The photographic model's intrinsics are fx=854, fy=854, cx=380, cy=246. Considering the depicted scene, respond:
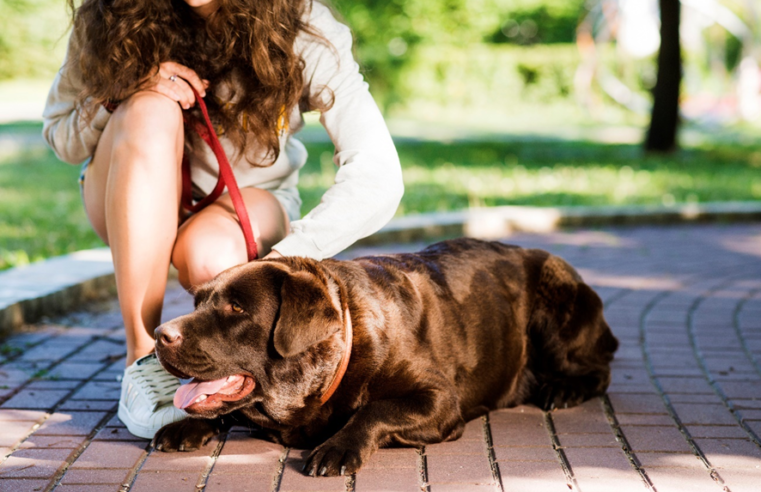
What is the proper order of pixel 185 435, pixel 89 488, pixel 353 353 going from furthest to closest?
1. pixel 185 435
2. pixel 353 353
3. pixel 89 488

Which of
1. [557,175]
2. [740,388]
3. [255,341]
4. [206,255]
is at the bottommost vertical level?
[557,175]

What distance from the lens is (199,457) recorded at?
295 centimetres

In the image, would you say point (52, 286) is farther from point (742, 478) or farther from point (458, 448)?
point (742, 478)

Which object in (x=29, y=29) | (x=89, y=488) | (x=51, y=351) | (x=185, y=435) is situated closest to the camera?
(x=89, y=488)

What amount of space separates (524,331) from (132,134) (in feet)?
5.91

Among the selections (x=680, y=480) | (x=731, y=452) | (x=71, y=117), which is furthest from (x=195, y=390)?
(x=731, y=452)

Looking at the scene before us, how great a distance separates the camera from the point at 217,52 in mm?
3484

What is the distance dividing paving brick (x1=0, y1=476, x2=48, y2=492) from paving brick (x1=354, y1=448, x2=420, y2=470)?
102 centimetres

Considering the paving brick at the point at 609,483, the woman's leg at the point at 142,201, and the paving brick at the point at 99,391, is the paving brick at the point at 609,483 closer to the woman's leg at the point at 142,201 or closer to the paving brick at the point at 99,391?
the woman's leg at the point at 142,201

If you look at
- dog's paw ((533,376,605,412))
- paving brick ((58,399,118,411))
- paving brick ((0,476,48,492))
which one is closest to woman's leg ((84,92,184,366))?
paving brick ((58,399,118,411))

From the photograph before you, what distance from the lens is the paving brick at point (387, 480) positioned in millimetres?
2689

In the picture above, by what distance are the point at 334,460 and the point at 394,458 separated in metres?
0.28

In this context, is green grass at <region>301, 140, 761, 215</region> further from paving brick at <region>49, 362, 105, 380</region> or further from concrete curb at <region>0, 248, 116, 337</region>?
paving brick at <region>49, 362, 105, 380</region>

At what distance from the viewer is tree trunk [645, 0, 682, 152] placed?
13702 mm
